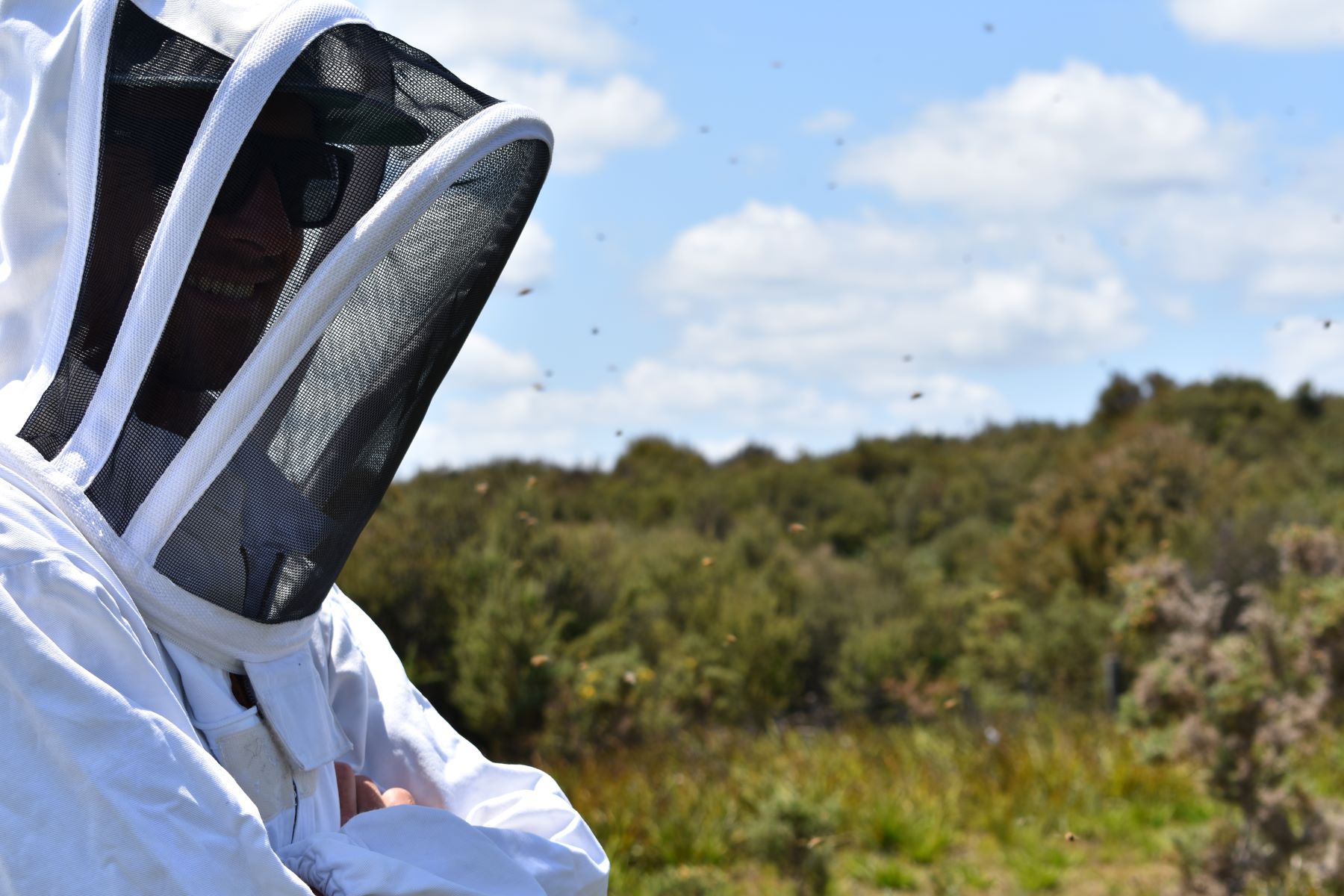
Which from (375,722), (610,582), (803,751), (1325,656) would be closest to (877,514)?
(610,582)

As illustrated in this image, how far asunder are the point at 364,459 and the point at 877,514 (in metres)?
30.6

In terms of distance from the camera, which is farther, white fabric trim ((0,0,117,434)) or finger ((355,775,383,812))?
finger ((355,775,383,812))

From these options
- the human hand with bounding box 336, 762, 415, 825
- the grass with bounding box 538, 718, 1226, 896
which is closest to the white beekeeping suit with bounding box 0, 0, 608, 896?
the human hand with bounding box 336, 762, 415, 825

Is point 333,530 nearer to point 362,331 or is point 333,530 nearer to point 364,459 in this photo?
point 364,459

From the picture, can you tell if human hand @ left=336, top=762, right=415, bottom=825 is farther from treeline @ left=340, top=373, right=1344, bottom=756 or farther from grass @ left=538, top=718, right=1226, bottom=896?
grass @ left=538, top=718, right=1226, bottom=896

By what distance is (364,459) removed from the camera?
1.69 metres

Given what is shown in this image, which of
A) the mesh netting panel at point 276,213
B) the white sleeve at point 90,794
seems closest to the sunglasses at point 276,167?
the mesh netting panel at point 276,213

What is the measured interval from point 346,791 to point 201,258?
0.82 meters

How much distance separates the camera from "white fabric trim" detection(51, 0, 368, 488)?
1396 millimetres

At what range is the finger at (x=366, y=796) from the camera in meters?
1.80

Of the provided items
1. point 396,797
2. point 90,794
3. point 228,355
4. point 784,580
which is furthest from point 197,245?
point 784,580

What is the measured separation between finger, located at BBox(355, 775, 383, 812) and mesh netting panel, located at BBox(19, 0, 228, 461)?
0.77m

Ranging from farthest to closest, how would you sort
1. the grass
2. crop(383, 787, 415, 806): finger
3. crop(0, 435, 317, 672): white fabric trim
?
the grass, crop(383, 787, 415, 806): finger, crop(0, 435, 317, 672): white fabric trim

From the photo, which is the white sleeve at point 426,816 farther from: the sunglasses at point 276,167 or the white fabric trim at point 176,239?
the sunglasses at point 276,167
